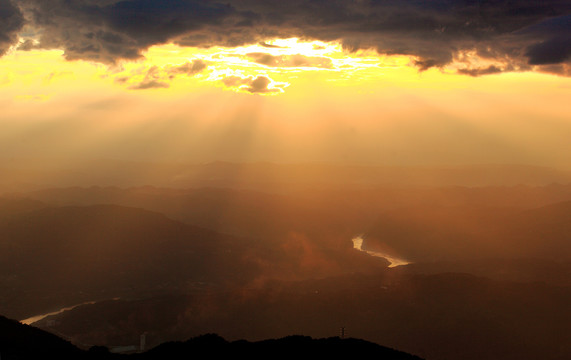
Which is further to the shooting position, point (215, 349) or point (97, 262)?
point (97, 262)

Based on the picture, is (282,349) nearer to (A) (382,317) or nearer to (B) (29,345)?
(B) (29,345)

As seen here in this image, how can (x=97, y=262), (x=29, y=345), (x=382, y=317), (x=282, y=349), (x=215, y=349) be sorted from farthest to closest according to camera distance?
1. (x=97, y=262)
2. (x=382, y=317)
3. (x=29, y=345)
4. (x=215, y=349)
5. (x=282, y=349)

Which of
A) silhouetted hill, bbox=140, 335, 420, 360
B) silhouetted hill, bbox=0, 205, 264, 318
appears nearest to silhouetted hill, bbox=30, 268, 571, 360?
silhouetted hill, bbox=0, 205, 264, 318

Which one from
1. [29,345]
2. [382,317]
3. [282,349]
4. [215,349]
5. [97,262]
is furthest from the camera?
[97,262]

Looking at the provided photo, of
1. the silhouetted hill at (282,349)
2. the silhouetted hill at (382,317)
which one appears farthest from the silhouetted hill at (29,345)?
the silhouetted hill at (382,317)

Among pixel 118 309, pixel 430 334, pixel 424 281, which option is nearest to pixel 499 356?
pixel 430 334

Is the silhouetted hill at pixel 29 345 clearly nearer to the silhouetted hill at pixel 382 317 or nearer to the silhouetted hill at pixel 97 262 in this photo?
the silhouetted hill at pixel 382 317

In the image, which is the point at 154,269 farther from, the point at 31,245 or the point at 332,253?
the point at 332,253

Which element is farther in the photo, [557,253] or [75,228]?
[75,228]

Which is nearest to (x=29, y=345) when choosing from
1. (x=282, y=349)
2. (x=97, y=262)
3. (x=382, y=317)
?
(x=282, y=349)
